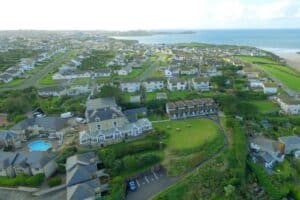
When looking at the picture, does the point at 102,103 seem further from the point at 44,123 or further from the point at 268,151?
the point at 268,151

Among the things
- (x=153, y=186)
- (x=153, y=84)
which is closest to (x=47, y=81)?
(x=153, y=84)

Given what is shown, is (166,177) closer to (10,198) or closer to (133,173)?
(133,173)

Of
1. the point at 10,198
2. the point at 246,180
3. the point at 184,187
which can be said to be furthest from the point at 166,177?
the point at 10,198

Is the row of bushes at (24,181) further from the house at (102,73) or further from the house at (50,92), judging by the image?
the house at (102,73)

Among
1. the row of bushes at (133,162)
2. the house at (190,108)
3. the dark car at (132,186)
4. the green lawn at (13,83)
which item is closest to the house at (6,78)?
the green lawn at (13,83)

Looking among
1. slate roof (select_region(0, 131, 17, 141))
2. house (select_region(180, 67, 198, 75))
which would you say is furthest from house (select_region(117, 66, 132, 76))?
slate roof (select_region(0, 131, 17, 141))
